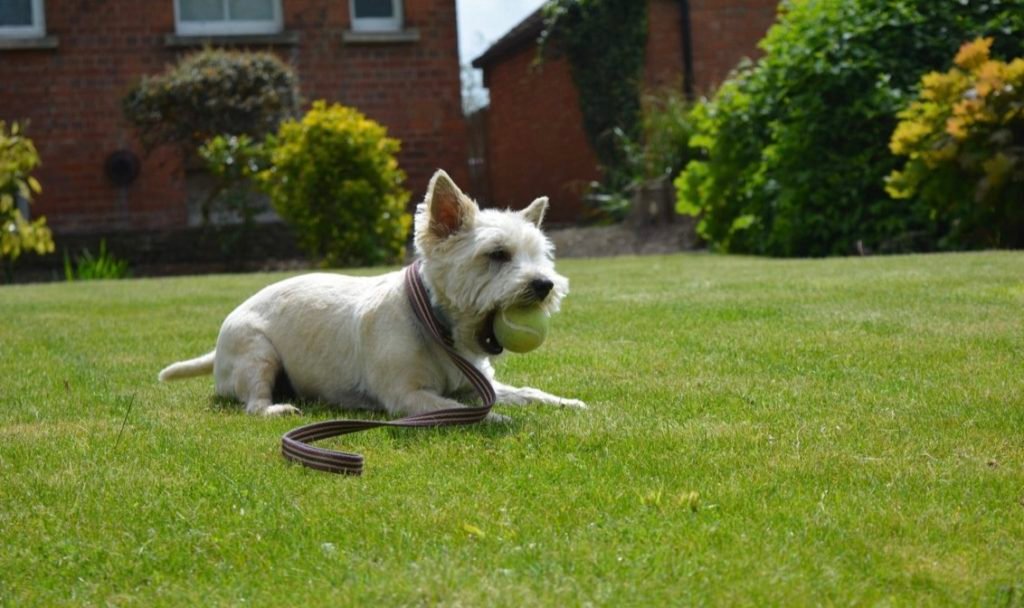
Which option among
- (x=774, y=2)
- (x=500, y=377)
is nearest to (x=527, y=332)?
(x=500, y=377)

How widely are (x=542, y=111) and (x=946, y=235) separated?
12195 millimetres

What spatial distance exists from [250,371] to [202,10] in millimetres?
15328

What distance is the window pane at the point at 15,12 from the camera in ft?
64.2

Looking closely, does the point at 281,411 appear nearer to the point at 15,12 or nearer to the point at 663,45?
the point at 15,12

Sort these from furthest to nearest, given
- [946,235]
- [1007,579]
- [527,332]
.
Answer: [946,235], [527,332], [1007,579]

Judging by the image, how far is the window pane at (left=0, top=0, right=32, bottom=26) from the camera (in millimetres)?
19578

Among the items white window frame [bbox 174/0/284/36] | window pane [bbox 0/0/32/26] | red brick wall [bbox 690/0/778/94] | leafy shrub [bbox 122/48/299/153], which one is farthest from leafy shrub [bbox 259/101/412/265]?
red brick wall [bbox 690/0/778/94]

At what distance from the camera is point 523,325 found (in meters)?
5.50

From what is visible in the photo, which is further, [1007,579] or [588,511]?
[588,511]

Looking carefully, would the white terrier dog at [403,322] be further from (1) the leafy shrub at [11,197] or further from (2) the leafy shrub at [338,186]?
(2) the leafy shrub at [338,186]

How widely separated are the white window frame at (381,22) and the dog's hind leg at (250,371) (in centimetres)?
1511

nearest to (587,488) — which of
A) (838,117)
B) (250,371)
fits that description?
(250,371)

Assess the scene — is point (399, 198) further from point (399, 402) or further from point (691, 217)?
point (399, 402)

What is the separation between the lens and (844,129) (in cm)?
1579
